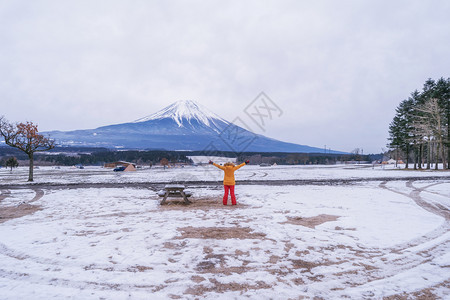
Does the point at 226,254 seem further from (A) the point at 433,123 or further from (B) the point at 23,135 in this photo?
(A) the point at 433,123

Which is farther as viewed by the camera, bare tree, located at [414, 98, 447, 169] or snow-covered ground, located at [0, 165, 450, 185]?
bare tree, located at [414, 98, 447, 169]

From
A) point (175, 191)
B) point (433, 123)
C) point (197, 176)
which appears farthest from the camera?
point (433, 123)

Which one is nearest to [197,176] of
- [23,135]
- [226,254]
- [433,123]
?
[23,135]

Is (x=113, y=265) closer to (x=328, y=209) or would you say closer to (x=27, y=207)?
(x=328, y=209)

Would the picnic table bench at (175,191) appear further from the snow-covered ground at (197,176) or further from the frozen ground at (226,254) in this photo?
the snow-covered ground at (197,176)

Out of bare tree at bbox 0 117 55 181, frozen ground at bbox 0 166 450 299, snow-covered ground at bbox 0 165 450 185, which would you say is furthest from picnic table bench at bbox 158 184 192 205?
bare tree at bbox 0 117 55 181

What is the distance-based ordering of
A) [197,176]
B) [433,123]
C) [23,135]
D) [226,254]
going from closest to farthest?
[226,254] < [23,135] < [197,176] < [433,123]

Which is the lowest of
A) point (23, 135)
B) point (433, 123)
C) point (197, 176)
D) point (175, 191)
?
point (197, 176)

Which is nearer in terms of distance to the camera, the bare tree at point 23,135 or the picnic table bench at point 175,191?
the picnic table bench at point 175,191

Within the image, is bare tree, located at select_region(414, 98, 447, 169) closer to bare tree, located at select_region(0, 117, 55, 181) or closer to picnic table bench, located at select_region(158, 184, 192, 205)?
picnic table bench, located at select_region(158, 184, 192, 205)

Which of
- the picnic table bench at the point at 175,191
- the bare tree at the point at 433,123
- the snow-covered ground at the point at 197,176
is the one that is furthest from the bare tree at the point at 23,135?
the bare tree at the point at 433,123

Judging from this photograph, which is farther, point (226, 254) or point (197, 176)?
point (197, 176)

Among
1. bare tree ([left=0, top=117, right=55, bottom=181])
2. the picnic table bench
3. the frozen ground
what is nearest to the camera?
the frozen ground

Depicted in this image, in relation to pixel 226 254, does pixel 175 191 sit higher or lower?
higher
